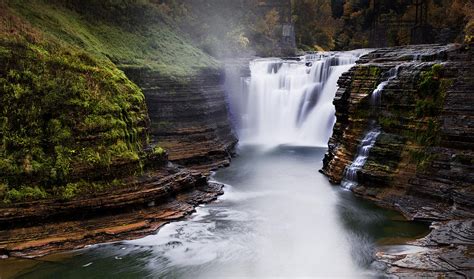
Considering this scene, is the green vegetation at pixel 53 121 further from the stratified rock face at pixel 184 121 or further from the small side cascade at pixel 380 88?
the small side cascade at pixel 380 88

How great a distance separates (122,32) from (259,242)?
1426 cm

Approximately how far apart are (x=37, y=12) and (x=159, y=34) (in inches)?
301

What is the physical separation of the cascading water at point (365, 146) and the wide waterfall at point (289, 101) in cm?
720

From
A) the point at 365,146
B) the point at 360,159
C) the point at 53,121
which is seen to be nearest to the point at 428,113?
the point at 365,146

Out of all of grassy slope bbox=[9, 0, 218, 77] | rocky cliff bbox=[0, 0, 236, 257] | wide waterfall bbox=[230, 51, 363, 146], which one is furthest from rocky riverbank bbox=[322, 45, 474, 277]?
grassy slope bbox=[9, 0, 218, 77]

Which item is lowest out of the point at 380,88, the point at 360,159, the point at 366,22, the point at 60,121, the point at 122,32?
the point at 360,159

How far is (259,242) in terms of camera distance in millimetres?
10742

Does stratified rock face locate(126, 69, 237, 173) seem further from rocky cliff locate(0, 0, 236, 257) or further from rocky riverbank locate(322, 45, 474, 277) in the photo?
rocky riverbank locate(322, 45, 474, 277)

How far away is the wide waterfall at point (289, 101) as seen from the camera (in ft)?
74.4

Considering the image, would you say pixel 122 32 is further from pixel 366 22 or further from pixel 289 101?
pixel 366 22

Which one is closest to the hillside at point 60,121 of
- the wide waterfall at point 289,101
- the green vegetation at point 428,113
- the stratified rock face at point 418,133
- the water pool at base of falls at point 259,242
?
the water pool at base of falls at point 259,242

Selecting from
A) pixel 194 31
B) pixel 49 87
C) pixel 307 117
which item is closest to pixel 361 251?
pixel 49 87

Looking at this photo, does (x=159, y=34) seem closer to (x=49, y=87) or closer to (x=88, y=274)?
(x=49, y=87)

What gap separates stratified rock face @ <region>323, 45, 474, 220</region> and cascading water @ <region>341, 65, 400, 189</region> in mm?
176
